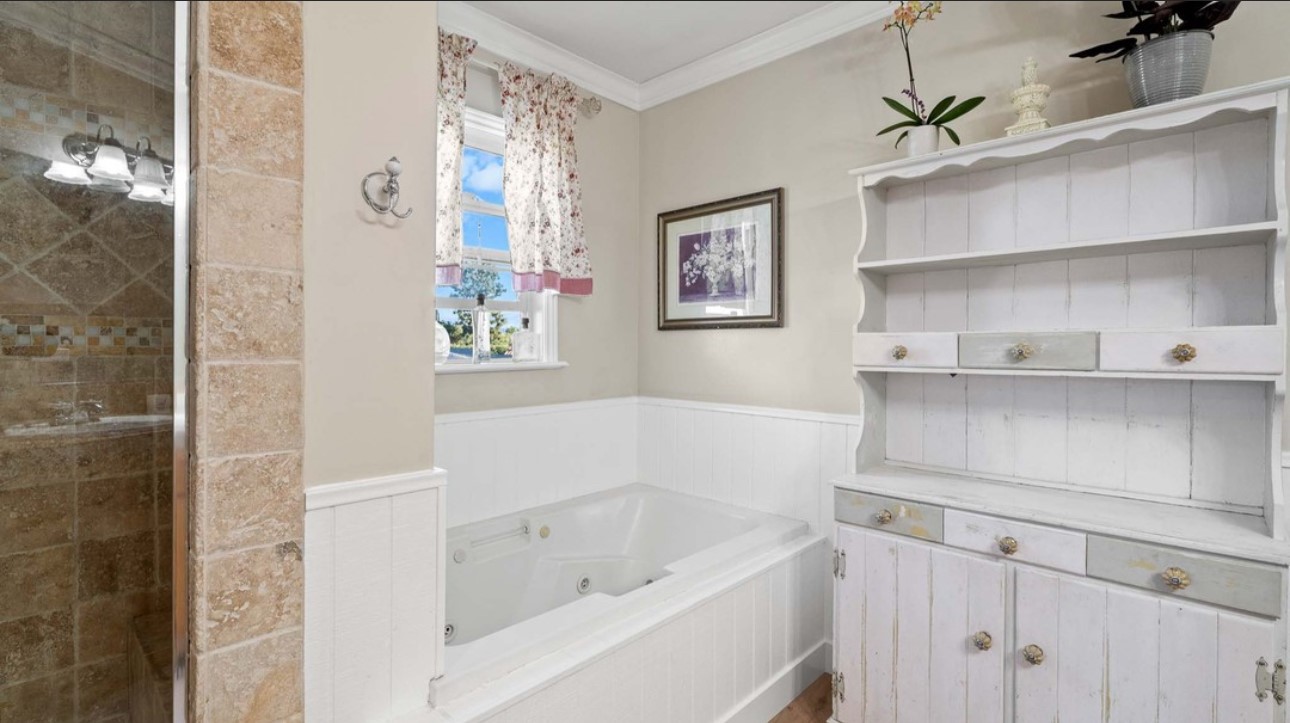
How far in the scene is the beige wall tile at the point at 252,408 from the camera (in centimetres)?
83

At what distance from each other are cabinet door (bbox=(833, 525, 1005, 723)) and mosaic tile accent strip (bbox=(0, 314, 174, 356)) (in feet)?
5.61

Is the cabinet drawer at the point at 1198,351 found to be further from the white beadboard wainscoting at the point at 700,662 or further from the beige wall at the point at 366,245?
the beige wall at the point at 366,245

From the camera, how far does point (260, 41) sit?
0.85 m

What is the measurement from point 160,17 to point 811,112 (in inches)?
73.3

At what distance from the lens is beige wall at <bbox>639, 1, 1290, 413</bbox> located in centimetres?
158

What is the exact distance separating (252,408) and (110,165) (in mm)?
765

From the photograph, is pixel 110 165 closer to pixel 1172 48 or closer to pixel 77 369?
pixel 77 369

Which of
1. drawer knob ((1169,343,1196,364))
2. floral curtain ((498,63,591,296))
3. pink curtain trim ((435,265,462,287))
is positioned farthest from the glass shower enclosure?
drawer knob ((1169,343,1196,364))

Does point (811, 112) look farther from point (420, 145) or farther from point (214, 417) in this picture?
point (214, 417)

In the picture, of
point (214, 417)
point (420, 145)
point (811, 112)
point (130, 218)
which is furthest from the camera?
point (811, 112)

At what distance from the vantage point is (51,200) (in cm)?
119

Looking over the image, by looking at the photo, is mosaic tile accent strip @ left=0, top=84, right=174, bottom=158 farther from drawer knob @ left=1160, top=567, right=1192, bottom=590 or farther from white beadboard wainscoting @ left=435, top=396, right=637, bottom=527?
drawer knob @ left=1160, top=567, right=1192, bottom=590

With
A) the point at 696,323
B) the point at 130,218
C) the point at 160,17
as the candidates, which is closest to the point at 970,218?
the point at 696,323

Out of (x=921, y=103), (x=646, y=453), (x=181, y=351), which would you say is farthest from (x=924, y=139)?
(x=181, y=351)
